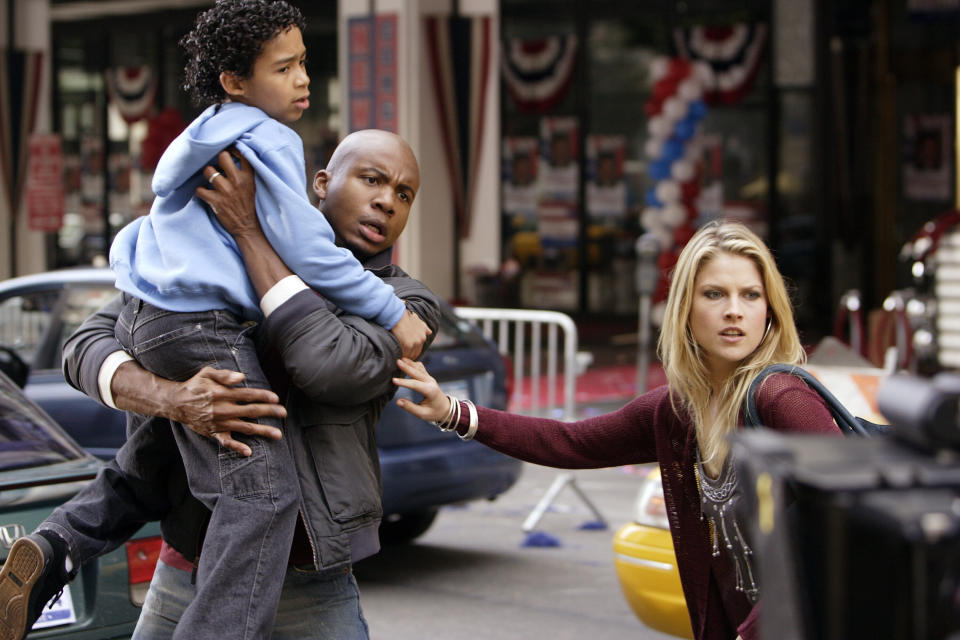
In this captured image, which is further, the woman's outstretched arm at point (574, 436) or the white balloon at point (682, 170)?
the white balloon at point (682, 170)

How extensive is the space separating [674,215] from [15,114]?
12176mm

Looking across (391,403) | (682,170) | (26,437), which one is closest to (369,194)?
(26,437)

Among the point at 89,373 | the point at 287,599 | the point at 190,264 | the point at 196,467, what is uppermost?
the point at 190,264

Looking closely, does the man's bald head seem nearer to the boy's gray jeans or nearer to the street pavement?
the boy's gray jeans

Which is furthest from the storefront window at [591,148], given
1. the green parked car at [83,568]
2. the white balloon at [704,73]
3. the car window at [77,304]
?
the green parked car at [83,568]

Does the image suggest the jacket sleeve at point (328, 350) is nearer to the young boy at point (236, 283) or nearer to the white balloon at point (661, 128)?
the young boy at point (236, 283)

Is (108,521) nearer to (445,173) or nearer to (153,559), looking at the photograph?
(153,559)

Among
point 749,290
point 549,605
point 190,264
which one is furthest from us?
point 549,605

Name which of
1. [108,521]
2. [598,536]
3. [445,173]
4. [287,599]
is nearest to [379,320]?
[287,599]

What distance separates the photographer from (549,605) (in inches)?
248

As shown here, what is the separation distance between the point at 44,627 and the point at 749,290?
7.19ft

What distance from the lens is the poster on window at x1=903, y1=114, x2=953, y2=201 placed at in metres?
16.7

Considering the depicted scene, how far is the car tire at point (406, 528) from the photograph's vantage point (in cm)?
742

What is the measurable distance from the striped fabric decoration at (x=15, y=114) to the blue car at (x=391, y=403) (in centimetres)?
1411
